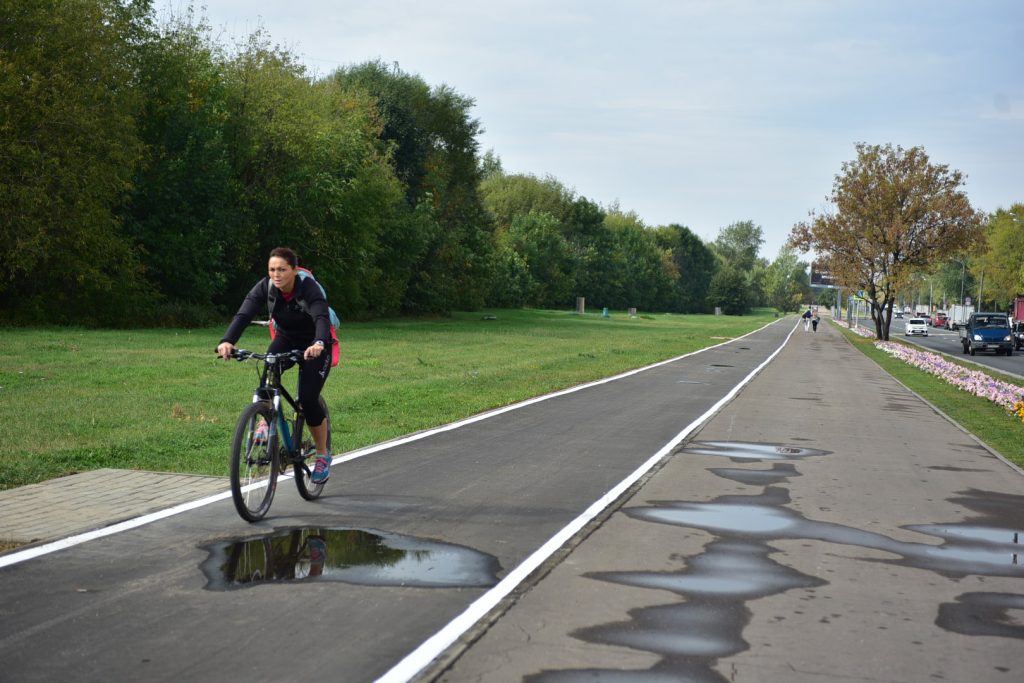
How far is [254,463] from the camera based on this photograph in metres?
7.18

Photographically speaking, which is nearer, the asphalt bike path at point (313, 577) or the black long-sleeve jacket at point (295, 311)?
the asphalt bike path at point (313, 577)

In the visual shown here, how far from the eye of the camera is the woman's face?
7309 millimetres

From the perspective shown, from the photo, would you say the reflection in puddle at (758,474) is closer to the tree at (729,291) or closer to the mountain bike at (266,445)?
the mountain bike at (266,445)

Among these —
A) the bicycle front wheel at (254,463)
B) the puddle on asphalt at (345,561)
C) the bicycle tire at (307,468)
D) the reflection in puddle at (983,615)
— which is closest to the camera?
the reflection in puddle at (983,615)

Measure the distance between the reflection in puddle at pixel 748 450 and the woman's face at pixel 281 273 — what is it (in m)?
5.85

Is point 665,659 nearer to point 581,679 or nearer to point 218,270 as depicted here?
point 581,679

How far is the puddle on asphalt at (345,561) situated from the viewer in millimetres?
5742

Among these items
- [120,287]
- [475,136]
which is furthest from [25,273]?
[475,136]

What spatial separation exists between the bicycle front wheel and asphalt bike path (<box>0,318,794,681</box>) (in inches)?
5.9

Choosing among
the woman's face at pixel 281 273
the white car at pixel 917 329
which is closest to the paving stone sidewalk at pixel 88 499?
the woman's face at pixel 281 273

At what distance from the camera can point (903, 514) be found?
836 centimetres

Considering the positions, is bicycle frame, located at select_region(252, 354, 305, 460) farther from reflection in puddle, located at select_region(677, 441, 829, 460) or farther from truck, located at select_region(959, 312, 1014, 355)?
truck, located at select_region(959, 312, 1014, 355)

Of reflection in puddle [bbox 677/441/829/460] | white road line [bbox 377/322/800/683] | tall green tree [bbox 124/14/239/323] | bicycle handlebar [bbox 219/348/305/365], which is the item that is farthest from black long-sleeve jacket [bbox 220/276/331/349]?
tall green tree [bbox 124/14/239/323]

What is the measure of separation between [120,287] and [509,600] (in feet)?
107
